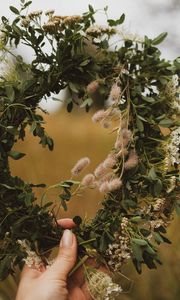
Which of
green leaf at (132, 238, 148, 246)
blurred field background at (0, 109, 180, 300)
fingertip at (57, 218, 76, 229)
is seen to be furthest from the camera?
blurred field background at (0, 109, 180, 300)

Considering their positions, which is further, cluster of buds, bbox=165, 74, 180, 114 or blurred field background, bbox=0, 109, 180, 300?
blurred field background, bbox=0, 109, 180, 300

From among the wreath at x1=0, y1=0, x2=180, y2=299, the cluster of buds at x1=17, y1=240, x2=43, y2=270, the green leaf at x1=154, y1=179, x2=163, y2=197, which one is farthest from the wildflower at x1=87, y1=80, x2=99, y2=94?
the cluster of buds at x1=17, y1=240, x2=43, y2=270

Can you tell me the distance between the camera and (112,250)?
1088 mm

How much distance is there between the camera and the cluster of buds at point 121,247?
1064 millimetres

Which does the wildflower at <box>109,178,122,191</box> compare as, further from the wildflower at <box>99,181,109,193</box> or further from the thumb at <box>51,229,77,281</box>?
the thumb at <box>51,229,77,281</box>

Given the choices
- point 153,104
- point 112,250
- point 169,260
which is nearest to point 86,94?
point 153,104

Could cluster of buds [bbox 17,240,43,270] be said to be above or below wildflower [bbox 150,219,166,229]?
above

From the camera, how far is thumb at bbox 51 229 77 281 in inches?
42.6

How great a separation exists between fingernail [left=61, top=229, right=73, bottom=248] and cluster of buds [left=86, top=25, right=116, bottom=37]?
1.33 ft

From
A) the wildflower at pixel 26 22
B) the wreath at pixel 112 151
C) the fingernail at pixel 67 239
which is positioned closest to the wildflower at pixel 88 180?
the wreath at pixel 112 151

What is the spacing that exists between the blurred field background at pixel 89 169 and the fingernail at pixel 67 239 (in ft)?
0.80

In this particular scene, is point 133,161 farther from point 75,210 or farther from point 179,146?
point 75,210

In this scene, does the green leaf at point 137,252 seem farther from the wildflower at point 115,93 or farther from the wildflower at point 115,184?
the wildflower at point 115,93

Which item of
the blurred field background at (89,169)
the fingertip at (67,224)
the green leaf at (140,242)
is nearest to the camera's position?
the green leaf at (140,242)
